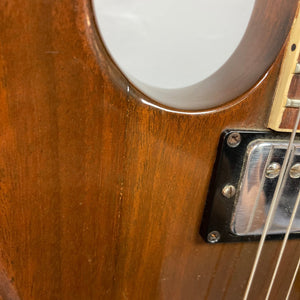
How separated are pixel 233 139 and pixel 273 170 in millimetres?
60

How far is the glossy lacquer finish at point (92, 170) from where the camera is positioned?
0.25 meters

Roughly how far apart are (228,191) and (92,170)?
0.49ft

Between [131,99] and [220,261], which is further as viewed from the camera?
[220,261]

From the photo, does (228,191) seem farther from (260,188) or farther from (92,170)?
(92,170)

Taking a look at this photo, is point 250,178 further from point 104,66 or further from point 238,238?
point 104,66

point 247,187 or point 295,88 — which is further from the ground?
point 295,88

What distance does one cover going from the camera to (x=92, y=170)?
11.9 inches

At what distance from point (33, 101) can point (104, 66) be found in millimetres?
67

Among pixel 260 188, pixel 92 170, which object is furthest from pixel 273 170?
pixel 92 170

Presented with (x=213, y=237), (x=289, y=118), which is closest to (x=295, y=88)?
(x=289, y=118)

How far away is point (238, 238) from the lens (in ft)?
1.23

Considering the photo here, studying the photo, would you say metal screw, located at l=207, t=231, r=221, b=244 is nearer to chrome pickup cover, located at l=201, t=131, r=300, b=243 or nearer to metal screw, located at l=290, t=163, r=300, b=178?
chrome pickup cover, located at l=201, t=131, r=300, b=243

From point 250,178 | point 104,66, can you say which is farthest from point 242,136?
point 104,66

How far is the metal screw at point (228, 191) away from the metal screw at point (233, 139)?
5 cm
